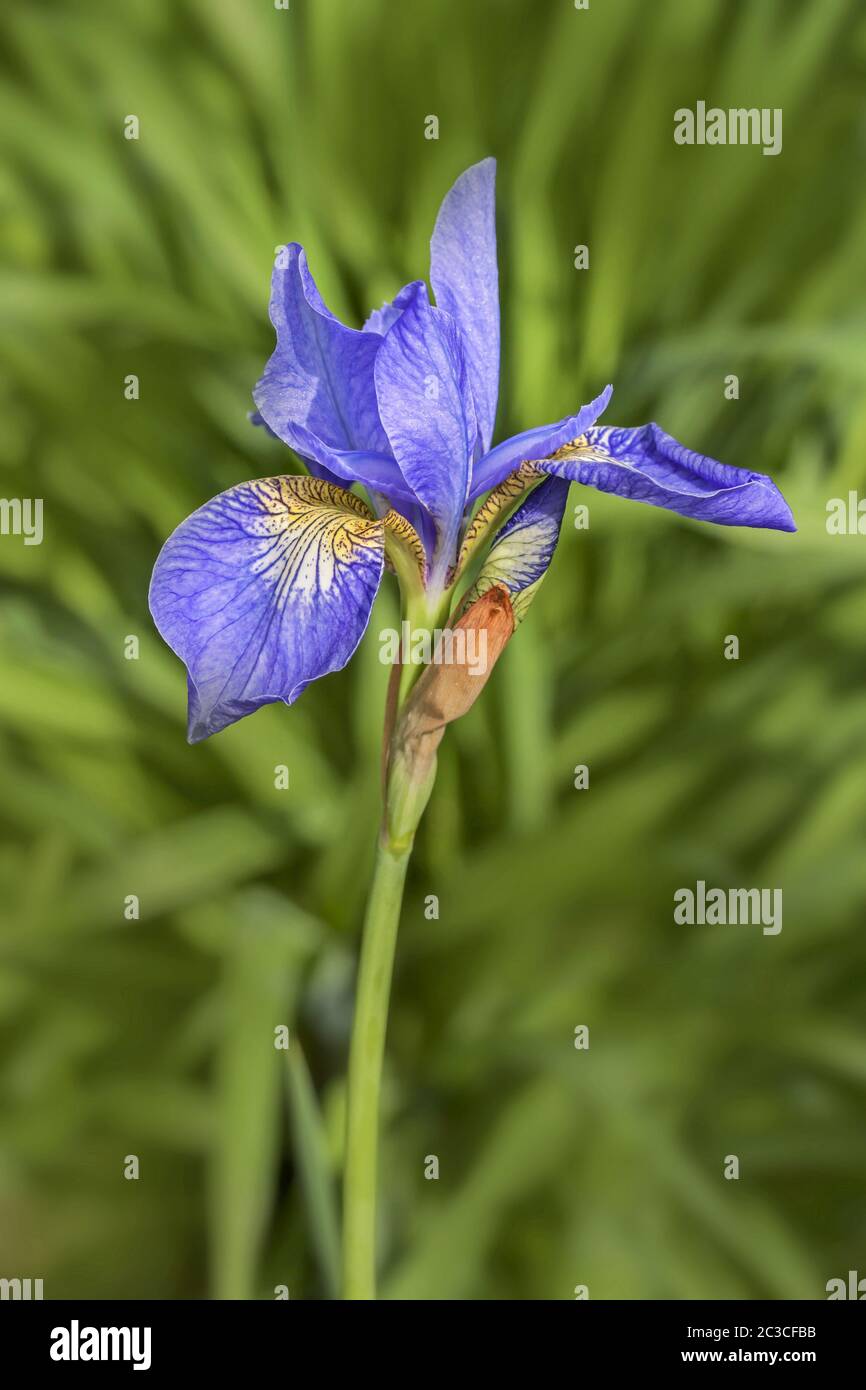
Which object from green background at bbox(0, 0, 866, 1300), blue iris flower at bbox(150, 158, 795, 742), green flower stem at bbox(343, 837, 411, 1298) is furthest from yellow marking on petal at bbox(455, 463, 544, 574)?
green background at bbox(0, 0, 866, 1300)

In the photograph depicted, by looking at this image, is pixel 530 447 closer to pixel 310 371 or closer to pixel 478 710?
pixel 310 371

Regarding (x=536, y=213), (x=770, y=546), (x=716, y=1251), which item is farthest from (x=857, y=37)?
(x=716, y=1251)

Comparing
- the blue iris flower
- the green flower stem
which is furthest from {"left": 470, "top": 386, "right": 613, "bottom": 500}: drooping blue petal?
the green flower stem

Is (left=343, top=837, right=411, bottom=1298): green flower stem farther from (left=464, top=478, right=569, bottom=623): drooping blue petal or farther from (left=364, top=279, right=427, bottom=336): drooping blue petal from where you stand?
(left=364, top=279, right=427, bottom=336): drooping blue petal

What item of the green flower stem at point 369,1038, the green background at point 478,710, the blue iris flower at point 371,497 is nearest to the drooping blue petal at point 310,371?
Answer: the blue iris flower at point 371,497

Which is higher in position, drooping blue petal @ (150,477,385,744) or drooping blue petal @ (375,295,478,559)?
drooping blue petal @ (375,295,478,559)

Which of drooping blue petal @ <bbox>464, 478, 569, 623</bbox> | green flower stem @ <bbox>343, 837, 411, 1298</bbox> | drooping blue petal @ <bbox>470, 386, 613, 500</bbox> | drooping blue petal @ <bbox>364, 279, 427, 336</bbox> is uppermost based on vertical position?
drooping blue petal @ <bbox>364, 279, 427, 336</bbox>

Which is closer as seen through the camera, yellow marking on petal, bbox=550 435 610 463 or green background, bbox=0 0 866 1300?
yellow marking on petal, bbox=550 435 610 463
